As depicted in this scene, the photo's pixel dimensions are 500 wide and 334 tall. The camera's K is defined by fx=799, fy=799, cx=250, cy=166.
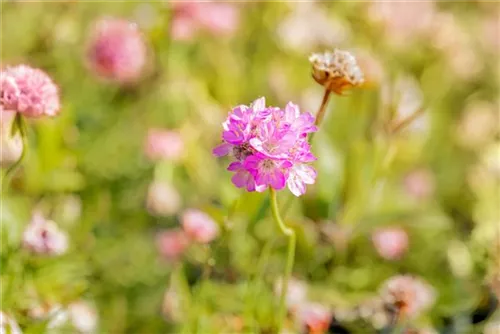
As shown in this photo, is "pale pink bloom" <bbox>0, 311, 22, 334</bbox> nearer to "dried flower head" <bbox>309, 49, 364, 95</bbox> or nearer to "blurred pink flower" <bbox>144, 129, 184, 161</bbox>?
"dried flower head" <bbox>309, 49, 364, 95</bbox>

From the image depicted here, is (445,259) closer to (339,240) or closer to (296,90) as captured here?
(339,240)

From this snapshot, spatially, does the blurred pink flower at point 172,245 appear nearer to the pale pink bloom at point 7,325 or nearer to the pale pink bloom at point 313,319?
the pale pink bloom at point 313,319

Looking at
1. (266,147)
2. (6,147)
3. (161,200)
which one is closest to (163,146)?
(161,200)

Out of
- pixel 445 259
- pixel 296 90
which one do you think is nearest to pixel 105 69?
pixel 296 90

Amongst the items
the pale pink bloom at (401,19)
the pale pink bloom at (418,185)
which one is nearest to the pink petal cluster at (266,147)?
the pale pink bloom at (418,185)

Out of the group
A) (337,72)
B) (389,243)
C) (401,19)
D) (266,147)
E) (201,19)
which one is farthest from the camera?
(401,19)

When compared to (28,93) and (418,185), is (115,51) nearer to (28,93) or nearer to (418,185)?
(28,93)

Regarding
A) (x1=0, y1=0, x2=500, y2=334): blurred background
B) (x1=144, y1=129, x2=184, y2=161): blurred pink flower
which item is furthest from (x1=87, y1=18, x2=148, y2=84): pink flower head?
(x1=144, y1=129, x2=184, y2=161): blurred pink flower
